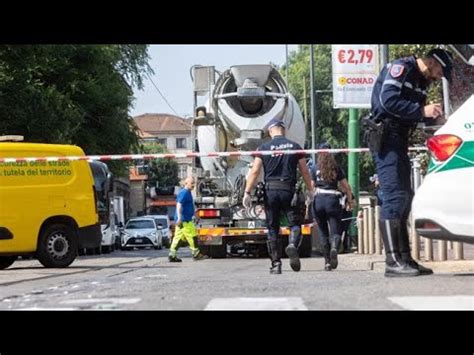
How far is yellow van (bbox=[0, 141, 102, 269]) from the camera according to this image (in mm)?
15352

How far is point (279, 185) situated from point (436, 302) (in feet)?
16.2

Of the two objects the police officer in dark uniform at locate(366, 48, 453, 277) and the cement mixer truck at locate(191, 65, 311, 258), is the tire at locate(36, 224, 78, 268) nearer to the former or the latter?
the cement mixer truck at locate(191, 65, 311, 258)

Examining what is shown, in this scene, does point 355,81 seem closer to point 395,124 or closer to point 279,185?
point 279,185

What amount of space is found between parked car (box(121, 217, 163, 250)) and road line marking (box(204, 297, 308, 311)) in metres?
32.1

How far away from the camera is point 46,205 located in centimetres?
1588

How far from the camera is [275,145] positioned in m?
11.6

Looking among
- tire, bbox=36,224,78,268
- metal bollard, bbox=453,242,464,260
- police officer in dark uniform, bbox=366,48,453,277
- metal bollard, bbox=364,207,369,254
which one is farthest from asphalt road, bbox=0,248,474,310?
metal bollard, bbox=364,207,369,254

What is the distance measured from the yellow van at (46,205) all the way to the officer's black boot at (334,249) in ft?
16.6

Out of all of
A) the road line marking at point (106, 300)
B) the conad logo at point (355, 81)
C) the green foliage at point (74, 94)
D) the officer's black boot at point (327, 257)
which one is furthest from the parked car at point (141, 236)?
the road line marking at point (106, 300)

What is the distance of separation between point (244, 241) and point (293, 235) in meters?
7.60

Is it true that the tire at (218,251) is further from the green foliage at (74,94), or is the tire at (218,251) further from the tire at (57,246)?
the green foliage at (74,94)

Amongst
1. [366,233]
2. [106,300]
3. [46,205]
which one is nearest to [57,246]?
[46,205]

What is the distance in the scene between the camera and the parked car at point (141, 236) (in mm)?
39312
